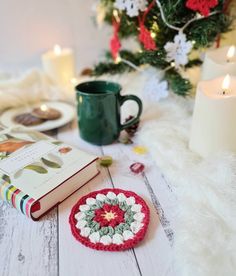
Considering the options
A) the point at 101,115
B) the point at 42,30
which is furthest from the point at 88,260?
the point at 42,30

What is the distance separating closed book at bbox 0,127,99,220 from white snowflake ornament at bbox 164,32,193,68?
287 millimetres

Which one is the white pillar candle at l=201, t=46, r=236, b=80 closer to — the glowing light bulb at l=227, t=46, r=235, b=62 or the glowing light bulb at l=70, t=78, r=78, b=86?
the glowing light bulb at l=227, t=46, r=235, b=62

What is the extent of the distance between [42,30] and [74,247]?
0.80 m

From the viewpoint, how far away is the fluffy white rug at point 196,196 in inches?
13.0

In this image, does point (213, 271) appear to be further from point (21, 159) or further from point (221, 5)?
point (221, 5)

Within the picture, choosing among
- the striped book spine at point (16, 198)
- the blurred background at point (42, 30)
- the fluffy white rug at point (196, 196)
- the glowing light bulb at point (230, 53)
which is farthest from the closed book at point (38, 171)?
the blurred background at point (42, 30)

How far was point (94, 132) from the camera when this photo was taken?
564 millimetres

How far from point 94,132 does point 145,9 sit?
276 millimetres

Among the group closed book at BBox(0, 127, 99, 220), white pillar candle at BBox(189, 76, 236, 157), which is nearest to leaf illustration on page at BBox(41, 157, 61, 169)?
closed book at BBox(0, 127, 99, 220)

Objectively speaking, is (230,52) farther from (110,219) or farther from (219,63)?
(110,219)

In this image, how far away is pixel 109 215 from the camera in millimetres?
398

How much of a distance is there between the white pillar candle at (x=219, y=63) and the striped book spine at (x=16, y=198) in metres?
0.42

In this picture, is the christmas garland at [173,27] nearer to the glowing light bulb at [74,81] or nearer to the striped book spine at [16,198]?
the glowing light bulb at [74,81]

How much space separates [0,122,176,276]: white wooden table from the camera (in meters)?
0.34
